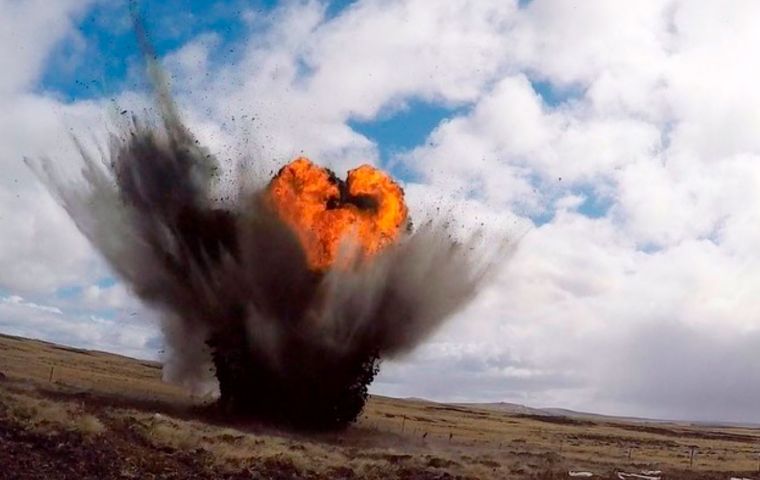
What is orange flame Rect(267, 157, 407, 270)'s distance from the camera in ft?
211

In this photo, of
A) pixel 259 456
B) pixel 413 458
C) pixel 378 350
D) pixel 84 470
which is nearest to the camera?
pixel 84 470

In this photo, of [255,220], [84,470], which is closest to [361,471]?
[84,470]

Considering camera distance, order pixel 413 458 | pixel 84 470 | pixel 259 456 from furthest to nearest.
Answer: pixel 413 458 → pixel 259 456 → pixel 84 470

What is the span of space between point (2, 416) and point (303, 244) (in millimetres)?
32760

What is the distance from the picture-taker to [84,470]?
2852cm

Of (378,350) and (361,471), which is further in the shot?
(378,350)

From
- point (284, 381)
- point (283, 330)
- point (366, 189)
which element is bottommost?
point (284, 381)

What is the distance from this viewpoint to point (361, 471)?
3875cm

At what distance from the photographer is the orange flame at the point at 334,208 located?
64.2m

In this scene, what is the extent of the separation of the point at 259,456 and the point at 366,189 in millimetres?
33174

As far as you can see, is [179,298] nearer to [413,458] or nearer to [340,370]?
[340,370]

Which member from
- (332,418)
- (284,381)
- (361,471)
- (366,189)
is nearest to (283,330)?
(284,381)

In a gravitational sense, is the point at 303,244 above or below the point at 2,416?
above

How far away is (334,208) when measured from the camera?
65688 millimetres
